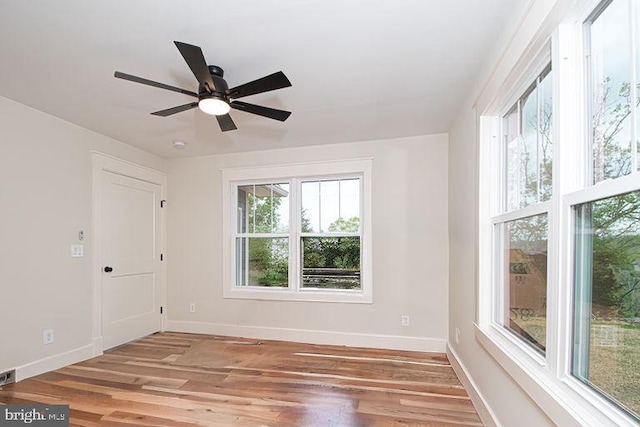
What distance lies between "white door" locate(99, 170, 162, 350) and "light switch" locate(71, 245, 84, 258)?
22 centimetres

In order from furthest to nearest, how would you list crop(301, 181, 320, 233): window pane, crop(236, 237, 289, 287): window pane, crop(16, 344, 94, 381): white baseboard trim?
1. crop(236, 237, 289, 287): window pane
2. crop(301, 181, 320, 233): window pane
3. crop(16, 344, 94, 381): white baseboard trim

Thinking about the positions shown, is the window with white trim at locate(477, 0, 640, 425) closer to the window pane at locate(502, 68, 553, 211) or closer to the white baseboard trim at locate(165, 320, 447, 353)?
the window pane at locate(502, 68, 553, 211)

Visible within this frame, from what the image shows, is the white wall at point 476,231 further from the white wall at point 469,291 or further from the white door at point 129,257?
the white door at point 129,257

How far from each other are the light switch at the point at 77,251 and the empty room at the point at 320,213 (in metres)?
0.01

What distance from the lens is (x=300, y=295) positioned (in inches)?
162

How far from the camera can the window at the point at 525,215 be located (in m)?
1.60

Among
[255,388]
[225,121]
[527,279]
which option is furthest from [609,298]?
[255,388]

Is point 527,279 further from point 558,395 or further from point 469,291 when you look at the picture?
point 469,291

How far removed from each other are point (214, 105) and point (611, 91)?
79.4 inches

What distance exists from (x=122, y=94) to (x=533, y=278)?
3253 mm

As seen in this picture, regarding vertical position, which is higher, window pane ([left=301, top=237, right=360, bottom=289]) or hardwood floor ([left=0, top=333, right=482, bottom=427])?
window pane ([left=301, top=237, right=360, bottom=289])

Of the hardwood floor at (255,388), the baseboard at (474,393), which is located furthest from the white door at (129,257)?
the baseboard at (474,393)

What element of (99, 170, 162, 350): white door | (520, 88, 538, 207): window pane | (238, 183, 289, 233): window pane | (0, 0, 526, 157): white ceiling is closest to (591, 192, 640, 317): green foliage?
(520, 88, 538, 207): window pane

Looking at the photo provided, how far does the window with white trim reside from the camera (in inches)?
41.0
